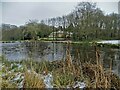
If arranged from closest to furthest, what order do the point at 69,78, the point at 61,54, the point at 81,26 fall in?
the point at 69,78
the point at 61,54
the point at 81,26

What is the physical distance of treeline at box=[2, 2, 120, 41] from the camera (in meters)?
5.66

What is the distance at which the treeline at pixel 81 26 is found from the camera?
566 centimetres

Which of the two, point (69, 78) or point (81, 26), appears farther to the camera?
point (81, 26)

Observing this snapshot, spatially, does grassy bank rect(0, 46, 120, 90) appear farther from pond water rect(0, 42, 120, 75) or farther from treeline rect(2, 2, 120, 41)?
treeline rect(2, 2, 120, 41)

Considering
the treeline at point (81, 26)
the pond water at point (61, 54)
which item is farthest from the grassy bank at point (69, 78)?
the treeline at point (81, 26)

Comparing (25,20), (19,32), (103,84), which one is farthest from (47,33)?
(103,84)

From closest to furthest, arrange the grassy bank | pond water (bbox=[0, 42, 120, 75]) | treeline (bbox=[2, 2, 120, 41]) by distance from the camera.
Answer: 1. the grassy bank
2. pond water (bbox=[0, 42, 120, 75])
3. treeline (bbox=[2, 2, 120, 41])

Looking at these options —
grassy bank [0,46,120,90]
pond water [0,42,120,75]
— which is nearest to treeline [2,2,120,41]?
pond water [0,42,120,75]

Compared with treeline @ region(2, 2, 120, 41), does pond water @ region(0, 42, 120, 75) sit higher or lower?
lower

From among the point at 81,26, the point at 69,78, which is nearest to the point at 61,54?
the point at 69,78

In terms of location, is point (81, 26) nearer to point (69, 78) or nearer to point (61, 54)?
point (61, 54)

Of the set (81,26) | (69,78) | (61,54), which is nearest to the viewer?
(69,78)

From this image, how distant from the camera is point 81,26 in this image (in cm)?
888

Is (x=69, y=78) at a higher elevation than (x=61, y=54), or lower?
lower
